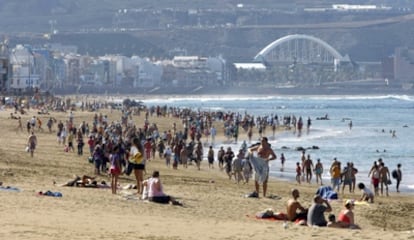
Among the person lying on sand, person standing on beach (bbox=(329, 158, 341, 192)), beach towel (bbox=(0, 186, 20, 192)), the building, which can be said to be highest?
the building

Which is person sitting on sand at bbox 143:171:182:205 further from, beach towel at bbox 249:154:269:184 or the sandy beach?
beach towel at bbox 249:154:269:184

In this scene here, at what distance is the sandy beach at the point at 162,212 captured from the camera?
16141mm

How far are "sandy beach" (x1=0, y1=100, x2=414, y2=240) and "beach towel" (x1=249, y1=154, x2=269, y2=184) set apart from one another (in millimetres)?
440

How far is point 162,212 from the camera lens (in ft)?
61.9

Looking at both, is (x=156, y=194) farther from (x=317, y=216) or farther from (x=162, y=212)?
(x=317, y=216)

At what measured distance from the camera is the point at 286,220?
60.0ft

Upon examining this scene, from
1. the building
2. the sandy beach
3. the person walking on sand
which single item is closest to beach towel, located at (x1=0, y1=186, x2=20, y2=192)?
the sandy beach

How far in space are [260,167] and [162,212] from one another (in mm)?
3227

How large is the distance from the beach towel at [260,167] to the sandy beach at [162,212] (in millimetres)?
440

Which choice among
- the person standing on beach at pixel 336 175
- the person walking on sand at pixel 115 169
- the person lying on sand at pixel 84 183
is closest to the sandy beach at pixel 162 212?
the person walking on sand at pixel 115 169

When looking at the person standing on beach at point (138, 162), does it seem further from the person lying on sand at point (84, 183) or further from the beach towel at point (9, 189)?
the beach towel at point (9, 189)

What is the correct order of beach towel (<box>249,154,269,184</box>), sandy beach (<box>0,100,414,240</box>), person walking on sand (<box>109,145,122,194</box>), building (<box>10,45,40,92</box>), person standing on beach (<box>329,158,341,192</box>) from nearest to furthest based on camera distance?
sandy beach (<box>0,100,414,240</box>) → person walking on sand (<box>109,145,122,194</box>) → beach towel (<box>249,154,269,184</box>) → person standing on beach (<box>329,158,341,192</box>) → building (<box>10,45,40,92</box>)

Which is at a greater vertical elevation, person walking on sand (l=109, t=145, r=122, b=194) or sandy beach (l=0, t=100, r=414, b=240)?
person walking on sand (l=109, t=145, r=122, b=194)

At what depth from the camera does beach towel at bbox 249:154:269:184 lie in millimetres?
21469
